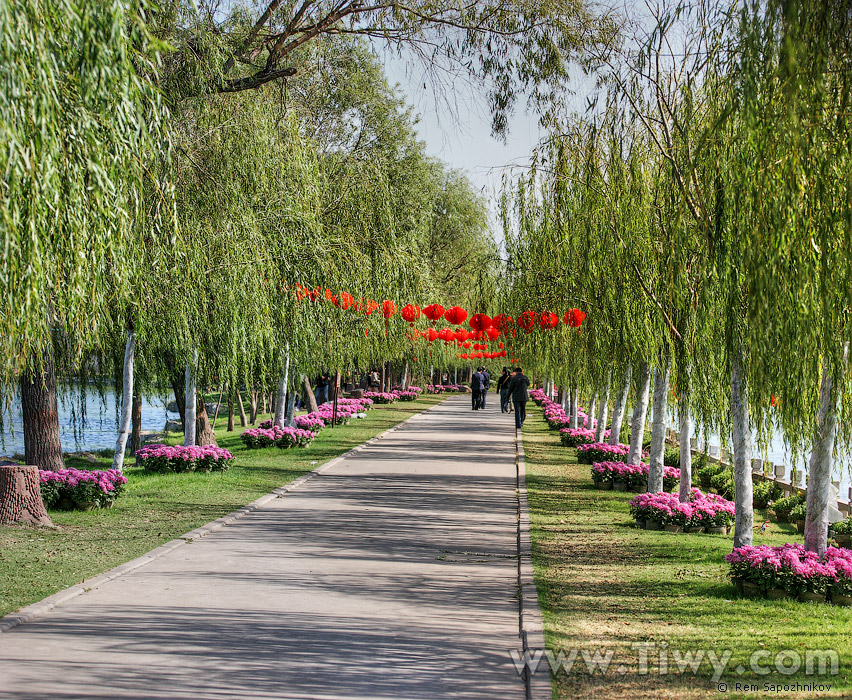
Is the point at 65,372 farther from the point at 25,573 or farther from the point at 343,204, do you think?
the point at 343,204

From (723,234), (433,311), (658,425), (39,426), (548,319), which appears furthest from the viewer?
(433,311)

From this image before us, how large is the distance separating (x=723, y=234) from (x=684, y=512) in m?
5.50

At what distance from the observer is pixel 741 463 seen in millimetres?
8398

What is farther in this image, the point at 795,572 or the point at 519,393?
the point at 519,393

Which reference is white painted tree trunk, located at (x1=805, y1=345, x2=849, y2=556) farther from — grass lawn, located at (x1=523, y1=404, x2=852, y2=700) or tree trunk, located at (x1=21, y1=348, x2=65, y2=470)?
tree trunk, located at (x1=21, y1=348, x2=65, y2=470)

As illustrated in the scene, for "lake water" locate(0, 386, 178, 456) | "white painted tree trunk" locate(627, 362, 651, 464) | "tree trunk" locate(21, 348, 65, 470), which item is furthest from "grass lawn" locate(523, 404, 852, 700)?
"tree trunk" locate(21, 348, 65, 470)

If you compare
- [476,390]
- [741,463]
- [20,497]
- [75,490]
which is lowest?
[476,390]

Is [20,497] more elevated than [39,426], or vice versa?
[39,426]

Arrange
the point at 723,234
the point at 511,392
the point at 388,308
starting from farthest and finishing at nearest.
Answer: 1. the point at 511,392
2. the point at 388,308
3. the point at 723,234

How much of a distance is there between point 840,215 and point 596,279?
5.96 metres

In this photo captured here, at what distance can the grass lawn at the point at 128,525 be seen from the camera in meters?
7.63

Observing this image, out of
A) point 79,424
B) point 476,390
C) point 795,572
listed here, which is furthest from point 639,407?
point 476,390

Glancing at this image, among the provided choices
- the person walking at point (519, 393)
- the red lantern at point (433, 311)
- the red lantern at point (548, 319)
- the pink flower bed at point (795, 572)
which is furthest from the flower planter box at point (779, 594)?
the person walking at point (519, 393)

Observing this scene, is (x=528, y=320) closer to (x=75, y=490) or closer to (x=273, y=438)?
(x=75, y=490)
